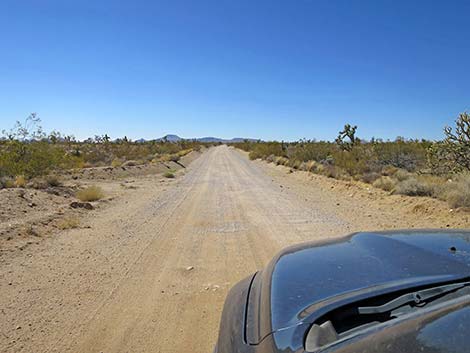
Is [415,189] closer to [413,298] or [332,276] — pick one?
[332,276]

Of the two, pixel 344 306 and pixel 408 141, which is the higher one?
pixel 408 141

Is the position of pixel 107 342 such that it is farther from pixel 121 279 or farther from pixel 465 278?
pixel 465 278

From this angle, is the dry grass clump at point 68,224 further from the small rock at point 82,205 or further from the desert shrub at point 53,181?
the desert shrub at point 53,181

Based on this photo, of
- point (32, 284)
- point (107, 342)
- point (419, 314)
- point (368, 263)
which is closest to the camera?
point (419, 314)

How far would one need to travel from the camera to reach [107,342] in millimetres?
3941

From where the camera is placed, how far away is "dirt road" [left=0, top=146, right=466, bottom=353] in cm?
410

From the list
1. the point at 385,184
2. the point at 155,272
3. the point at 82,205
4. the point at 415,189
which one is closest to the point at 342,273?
the point at 155,272

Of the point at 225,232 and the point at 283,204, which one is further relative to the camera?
the point at 283,204

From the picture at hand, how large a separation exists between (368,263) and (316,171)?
69.9 feet

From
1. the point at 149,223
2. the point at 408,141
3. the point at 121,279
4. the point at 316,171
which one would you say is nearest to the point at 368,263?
the point at 121,279

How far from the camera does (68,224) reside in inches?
363

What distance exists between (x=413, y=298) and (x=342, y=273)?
0.41 m

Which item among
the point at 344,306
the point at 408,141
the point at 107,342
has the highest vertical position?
the point at 408,141

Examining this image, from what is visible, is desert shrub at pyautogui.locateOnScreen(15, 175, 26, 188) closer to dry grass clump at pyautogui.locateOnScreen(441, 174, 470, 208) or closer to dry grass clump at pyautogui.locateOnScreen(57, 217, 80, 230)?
dry grass clump at pyautogui.locateOnScreen(57, 217, 80, 230)
